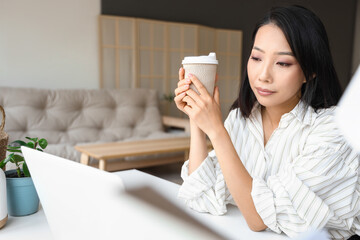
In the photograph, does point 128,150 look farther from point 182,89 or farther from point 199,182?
point 182,89

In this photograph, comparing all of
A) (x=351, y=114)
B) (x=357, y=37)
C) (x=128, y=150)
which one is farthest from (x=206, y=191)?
(x=357, y=37)

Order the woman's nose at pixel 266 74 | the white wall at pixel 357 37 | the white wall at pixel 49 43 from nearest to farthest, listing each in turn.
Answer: the woman's nose at pixel 266 74 → the white wall at pixel 49 43 → the white wall at pixel 357 37

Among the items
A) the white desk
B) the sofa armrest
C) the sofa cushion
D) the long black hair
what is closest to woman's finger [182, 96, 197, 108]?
the white desk

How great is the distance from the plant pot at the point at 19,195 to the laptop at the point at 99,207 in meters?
0.38

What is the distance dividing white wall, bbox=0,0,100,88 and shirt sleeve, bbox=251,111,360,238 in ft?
11.3

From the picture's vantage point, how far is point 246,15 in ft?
18.1

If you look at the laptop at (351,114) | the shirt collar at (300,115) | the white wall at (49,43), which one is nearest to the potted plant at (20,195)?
the shirt collar at (300,115)

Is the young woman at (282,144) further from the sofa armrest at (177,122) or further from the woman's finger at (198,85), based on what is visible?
the sofa armrest at (177,122)

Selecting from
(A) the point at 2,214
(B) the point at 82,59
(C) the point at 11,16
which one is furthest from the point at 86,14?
(A) the point at 2,214

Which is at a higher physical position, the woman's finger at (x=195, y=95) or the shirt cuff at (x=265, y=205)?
the woman's finger at (x=195, y=95)

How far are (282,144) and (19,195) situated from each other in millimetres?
767

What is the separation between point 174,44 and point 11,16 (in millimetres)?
2023

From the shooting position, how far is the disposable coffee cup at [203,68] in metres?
0.76

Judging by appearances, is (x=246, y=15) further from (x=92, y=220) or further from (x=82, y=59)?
(x=92, y=220)
